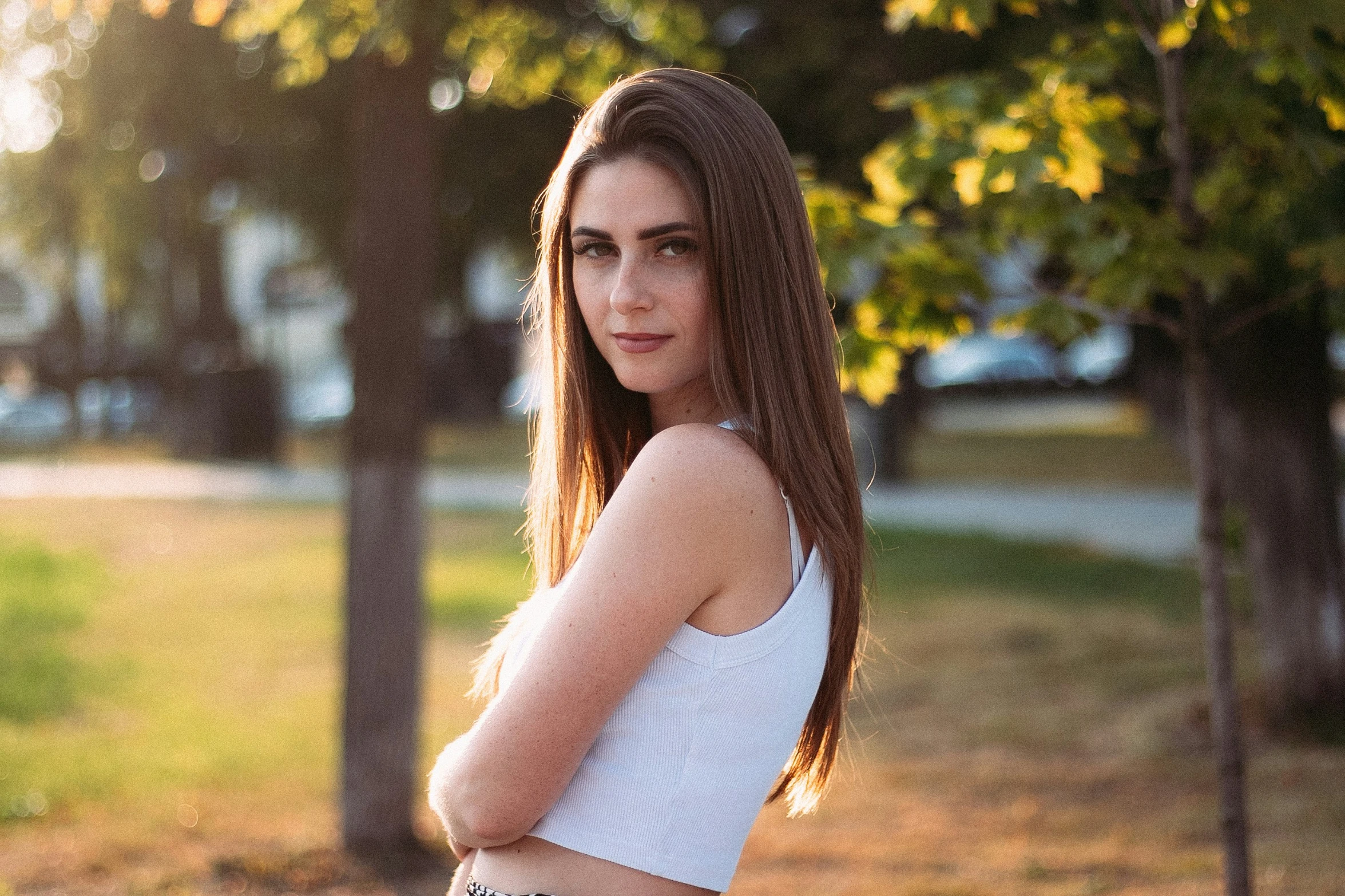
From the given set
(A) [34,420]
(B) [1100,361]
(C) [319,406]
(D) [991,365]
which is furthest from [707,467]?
(B) [1100,361]

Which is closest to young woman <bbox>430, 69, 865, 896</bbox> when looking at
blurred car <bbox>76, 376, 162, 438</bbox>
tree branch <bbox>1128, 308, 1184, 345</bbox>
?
tree branch <bbox>1128, 308, 1184, 345</bbox>

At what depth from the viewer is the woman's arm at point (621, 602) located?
59.2 inches

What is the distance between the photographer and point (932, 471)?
1933 centimetres

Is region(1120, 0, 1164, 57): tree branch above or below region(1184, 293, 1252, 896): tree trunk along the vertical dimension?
above

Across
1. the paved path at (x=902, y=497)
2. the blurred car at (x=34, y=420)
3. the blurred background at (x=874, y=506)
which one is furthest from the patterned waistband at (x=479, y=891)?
the blurred car at (x=34, y=420)

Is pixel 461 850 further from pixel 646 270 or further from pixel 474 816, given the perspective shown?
pixel 646 270

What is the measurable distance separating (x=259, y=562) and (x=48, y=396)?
33.8m

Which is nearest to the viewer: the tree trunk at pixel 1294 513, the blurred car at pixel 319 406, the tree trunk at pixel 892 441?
the tree trunk at pixel 1294 513

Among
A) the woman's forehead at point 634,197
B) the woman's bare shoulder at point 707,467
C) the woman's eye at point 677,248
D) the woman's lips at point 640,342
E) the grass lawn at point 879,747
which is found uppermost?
the woman's forehead at point 634,197

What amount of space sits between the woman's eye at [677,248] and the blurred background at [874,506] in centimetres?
71

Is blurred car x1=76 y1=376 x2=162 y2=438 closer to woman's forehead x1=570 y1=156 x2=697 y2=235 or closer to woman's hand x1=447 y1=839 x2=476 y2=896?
woman's hand x1=447 y1=839 x2=476 y2=896

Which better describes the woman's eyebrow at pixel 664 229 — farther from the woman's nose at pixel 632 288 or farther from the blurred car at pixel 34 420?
the blurred car at pixel 34 420

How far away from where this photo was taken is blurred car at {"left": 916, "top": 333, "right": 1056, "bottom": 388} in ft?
139

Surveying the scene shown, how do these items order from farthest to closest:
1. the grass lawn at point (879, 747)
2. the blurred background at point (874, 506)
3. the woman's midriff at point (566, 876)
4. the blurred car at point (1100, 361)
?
1. the blurred car at point (1100, 361)
2. the grass lawn at point (879, 747)
3. the blurred background at point (874, 506)
4. the woman's midriff at point (566, 876)
